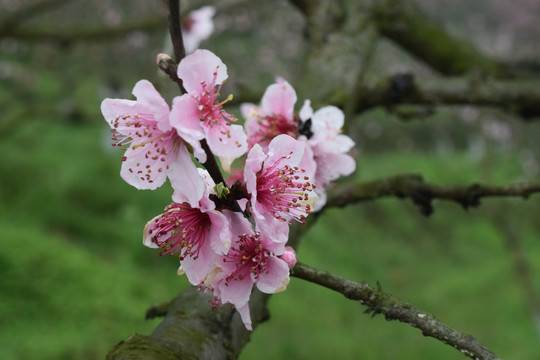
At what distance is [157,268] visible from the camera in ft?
15.9

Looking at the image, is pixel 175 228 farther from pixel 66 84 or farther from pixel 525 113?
pixel 66 84

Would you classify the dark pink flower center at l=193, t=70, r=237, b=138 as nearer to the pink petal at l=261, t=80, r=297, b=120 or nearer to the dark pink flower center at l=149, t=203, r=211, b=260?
the dark pink flower center at l=149, t=203, r=211, b=260

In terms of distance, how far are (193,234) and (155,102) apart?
288 mm

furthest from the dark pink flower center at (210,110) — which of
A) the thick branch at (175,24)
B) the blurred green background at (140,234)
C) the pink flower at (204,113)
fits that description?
the blurred green background at (140,234)

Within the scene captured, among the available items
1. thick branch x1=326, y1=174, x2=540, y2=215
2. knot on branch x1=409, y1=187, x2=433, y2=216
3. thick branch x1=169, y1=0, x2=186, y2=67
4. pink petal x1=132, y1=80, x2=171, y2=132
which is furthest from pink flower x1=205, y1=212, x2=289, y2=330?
knot on branch x1=409, y1=187, x2=433, y2=216

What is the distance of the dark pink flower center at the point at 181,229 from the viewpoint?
975mm

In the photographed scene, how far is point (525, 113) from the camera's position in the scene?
2.55 metres

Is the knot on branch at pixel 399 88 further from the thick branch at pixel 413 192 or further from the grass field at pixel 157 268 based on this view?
the grass field at pixel 157 268

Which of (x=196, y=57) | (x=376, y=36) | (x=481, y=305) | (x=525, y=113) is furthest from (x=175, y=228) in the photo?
(x=481, y=305)

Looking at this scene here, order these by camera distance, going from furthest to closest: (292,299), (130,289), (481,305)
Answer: (481,305) → (292,299) → (130,289)

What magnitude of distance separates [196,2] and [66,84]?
7.48 meters

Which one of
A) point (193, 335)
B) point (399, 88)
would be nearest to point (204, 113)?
point (193, 335)

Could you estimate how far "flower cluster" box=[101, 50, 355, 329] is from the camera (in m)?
0.88

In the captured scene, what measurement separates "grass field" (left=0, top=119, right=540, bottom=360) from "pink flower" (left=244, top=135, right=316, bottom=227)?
1.90 m
